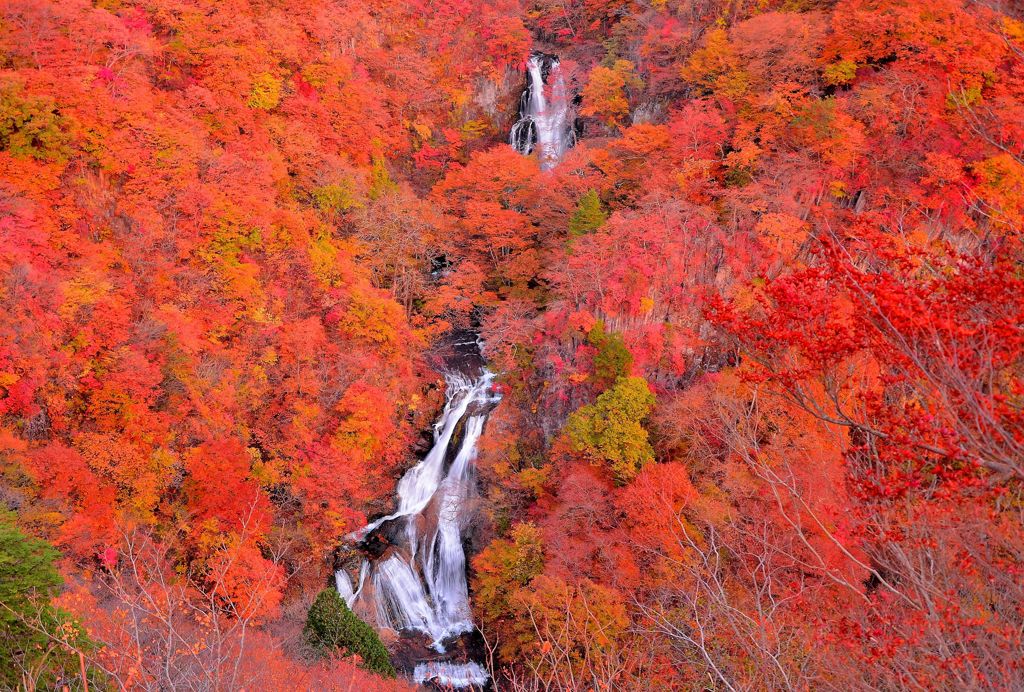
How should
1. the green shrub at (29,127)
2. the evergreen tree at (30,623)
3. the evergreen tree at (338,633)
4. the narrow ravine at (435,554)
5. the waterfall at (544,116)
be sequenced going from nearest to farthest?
the evergreen tree at (30,623)
the evergreen tree at (338,633)
the green shrub at (29,127)
the narrow ravine at (435,554)
the waterfall at (544,116)

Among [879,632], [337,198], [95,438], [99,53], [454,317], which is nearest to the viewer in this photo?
[879,632]

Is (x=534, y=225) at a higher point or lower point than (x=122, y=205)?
lower

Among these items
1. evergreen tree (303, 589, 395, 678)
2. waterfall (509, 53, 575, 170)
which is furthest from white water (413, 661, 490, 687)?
waterfall (509, 53, 575, 170)

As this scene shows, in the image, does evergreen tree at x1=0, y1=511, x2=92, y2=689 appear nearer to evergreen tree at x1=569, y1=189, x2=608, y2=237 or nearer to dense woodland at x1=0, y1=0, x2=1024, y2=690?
dense woodland at x1=0, y1=0, x2=1024, y2=690

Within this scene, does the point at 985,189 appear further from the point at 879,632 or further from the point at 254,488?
the point at 254,488

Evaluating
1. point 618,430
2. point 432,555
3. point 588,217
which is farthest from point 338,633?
point 588,217

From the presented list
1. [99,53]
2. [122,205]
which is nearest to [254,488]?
[122,205]

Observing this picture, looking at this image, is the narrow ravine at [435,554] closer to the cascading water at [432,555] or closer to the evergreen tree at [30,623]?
the cascading water at [432,555]

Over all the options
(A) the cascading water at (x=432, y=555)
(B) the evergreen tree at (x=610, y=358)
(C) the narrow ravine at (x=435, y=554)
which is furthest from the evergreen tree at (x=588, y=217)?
(A) the cascading water at (x=432, y=555)
